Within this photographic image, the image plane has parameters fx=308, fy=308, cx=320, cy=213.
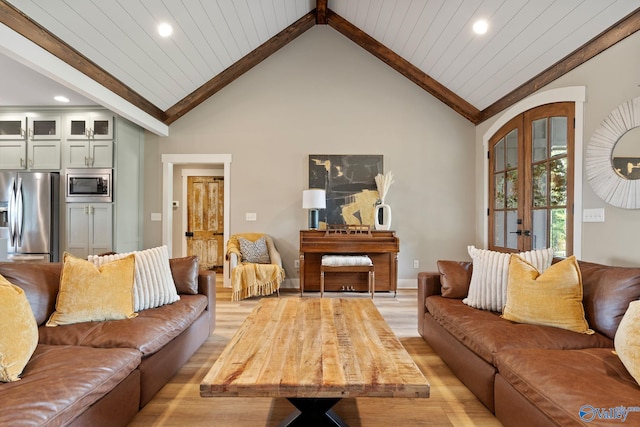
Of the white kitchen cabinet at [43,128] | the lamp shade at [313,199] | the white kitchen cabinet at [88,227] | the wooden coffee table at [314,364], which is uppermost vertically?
the white kitchen cabinet at [43,128]

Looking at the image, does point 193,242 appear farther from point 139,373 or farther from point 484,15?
point 484,15

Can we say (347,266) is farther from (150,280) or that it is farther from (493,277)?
(150,280)

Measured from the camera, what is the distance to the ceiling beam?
419 cm

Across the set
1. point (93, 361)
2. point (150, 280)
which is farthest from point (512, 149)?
point (93, 361)

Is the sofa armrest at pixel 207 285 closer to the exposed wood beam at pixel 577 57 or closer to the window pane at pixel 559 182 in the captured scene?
the window pane at pixel 559 182

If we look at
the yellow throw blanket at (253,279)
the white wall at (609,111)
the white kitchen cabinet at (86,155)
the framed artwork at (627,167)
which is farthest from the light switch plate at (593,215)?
the white kitchen cabinet at (86,155)

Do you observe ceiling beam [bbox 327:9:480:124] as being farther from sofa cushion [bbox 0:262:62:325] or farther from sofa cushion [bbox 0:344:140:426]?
sofa cushion [bbox 0:344:140:426]

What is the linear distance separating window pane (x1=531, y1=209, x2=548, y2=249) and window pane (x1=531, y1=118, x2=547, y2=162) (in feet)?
1.85

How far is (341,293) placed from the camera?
4.18 metres

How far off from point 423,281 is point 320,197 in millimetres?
1904

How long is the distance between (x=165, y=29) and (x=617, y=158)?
413 cm

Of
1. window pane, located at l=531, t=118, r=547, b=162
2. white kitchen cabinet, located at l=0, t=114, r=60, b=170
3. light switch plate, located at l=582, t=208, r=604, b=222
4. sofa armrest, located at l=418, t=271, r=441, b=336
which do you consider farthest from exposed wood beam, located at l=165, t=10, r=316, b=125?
light switch plate, located at l=582, t=208, r=604, b=222

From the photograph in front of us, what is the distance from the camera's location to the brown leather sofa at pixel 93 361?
1109 millimetres

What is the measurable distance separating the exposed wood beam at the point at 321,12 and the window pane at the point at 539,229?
3.56 metres
